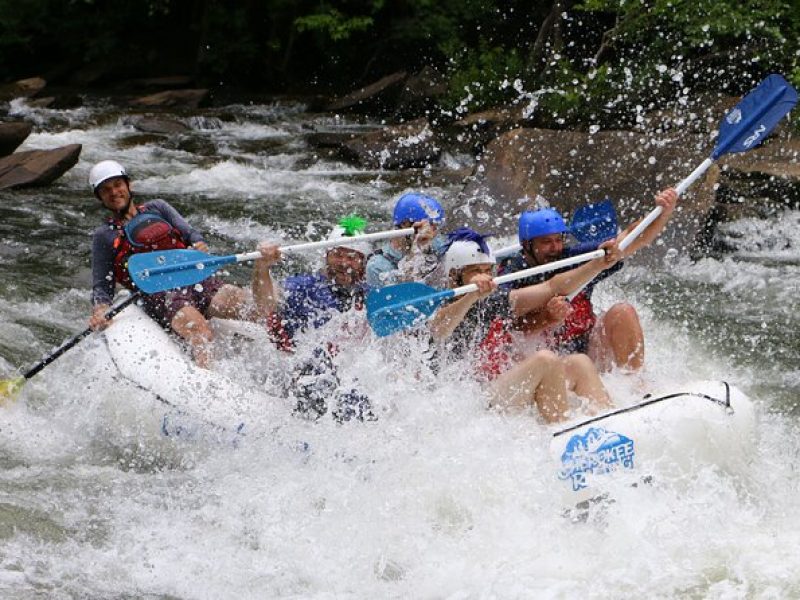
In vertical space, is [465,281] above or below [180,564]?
above

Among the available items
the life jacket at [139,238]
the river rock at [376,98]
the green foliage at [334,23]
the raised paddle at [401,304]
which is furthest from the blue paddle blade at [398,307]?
the green foliage at [334,23]

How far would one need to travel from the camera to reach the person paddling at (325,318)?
5047 millimetres

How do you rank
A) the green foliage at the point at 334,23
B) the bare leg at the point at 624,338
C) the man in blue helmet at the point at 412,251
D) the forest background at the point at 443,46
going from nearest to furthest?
the bare leg at the point at 624,338, the man in blue helmet at the point at 412,251, the forest background at the point at 443,46, the green foliage at the point at 334,23

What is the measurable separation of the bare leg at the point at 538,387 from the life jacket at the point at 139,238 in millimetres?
2125

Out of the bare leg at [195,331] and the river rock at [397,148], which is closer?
the bare leg at [195,331]

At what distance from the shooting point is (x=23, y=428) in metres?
5.57

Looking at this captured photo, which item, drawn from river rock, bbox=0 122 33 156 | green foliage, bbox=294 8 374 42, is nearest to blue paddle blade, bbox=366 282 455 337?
river rock, bbox=0 122 33 156

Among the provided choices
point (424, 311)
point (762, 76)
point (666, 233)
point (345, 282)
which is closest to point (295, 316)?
point (345, 282)

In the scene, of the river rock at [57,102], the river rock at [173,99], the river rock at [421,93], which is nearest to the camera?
the river rock at [421,93]

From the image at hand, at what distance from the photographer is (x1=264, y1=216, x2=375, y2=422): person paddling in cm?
505

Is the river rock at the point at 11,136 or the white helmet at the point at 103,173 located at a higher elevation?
the white helmet at the point at 103,173

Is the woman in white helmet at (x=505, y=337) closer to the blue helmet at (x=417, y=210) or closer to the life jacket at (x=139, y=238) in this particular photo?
the blue helmet at (x=417, y=210)

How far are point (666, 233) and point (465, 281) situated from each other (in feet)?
14.1

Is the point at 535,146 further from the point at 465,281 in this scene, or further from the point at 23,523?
the point at 23,523
